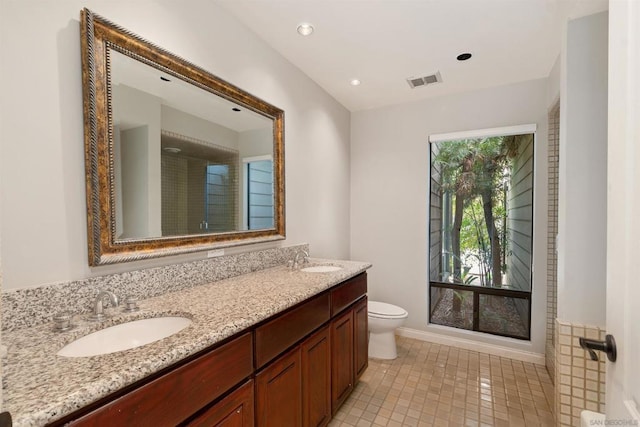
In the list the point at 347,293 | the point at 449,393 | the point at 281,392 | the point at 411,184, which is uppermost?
the point at 411,184

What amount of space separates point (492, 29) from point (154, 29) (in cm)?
205

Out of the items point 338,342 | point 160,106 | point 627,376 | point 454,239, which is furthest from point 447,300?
point 160,106

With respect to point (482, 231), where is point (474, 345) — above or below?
below

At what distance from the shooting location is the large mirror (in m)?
1.22

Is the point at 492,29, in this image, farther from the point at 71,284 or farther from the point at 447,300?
the point at 71,284

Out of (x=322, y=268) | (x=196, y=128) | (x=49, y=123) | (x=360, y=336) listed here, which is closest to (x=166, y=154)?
(x=196, y=128)

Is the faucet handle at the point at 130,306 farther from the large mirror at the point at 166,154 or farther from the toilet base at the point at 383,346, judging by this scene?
the toilet base at the point at 383,346

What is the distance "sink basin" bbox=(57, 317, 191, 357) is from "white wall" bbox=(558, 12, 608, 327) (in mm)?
1956

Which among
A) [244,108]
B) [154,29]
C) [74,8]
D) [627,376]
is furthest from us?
[244,108]

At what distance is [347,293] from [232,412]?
3.54ft

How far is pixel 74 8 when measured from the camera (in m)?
1.16

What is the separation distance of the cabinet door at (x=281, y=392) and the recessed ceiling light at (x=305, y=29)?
195cm

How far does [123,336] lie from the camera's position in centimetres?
112

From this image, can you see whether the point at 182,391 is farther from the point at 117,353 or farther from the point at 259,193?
the point at 259,193
